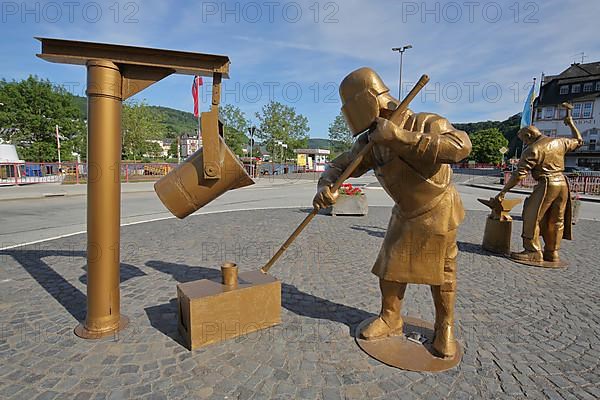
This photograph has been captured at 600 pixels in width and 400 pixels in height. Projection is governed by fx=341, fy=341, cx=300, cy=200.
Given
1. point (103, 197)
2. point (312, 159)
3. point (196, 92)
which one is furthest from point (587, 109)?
point (103, 197)

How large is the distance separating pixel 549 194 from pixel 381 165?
13.9 feet

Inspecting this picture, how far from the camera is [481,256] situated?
19.1ft

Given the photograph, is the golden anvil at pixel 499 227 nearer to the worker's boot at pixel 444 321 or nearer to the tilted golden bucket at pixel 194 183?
the worker's boot at pixel 444 321

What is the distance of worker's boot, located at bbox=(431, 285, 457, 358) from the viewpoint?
267 cm

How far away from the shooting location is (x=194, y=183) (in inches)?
111

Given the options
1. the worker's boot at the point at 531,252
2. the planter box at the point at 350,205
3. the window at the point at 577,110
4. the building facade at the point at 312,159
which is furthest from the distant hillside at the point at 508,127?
the worker's boot at the point at 531,252

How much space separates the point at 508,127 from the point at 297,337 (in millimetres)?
105362

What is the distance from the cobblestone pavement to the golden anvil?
421 mm

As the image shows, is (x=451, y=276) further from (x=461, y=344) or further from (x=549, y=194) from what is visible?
(x=549, y=194)

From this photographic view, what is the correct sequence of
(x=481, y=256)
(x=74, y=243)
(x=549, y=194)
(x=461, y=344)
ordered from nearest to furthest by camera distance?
1. (x=461, y=344)
2. (x=549, y=194)
3. (x=481, y=256)
4. (x=74, y=243)

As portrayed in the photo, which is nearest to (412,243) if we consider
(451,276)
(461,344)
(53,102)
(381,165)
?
(451,276)

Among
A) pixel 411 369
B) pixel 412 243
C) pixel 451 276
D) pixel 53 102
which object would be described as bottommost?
pixel 411 369

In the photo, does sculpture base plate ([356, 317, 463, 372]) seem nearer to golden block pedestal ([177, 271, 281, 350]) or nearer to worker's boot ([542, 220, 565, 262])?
golden block pedestal ([177, 271, 281, 350])

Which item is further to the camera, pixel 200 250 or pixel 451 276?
pixel 200 250
